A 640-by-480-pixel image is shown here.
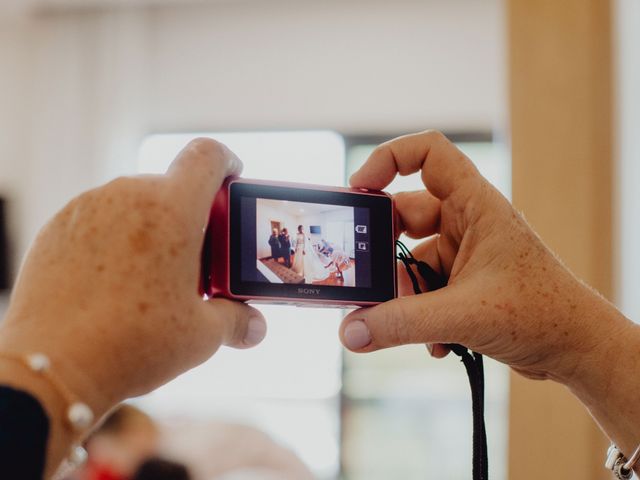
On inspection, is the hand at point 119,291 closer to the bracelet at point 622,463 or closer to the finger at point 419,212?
the finger at point 419,212

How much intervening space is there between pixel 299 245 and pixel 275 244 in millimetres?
33

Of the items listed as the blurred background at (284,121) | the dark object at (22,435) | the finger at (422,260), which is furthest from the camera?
the blurred background at (284,121)

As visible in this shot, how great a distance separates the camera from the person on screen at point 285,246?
0.80 m

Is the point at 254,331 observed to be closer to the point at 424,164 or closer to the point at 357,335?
the point at 357,335

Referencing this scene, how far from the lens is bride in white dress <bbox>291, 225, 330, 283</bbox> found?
0.81m

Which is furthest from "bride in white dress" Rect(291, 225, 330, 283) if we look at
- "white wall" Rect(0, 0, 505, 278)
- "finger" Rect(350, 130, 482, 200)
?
"white wall" Rect(0, 0, 505, 278)

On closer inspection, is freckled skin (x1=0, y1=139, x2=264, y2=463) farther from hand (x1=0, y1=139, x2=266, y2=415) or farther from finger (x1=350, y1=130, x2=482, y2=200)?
finger (x1=350, y1=130, x2=482, y2=200)

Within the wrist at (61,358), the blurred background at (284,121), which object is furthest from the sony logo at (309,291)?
the blurred background at (284,121)

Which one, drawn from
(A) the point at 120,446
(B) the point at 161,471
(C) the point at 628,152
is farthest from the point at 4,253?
(C) the point at 628,152

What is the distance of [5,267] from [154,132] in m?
1.10

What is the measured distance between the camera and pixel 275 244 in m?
0.80

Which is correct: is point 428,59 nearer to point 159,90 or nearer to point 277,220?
point 159,90

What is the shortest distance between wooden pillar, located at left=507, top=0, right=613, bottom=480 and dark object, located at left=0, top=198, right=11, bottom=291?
2.86 metres

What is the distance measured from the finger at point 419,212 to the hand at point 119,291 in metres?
0.39
